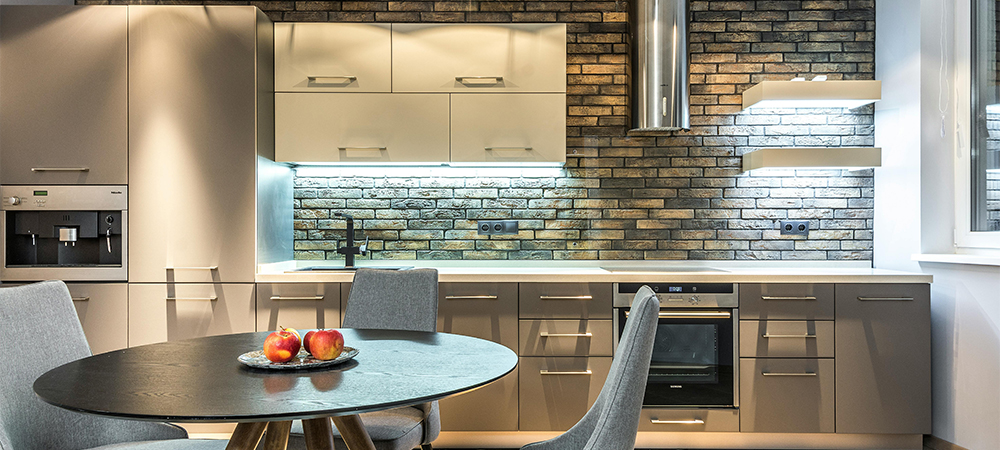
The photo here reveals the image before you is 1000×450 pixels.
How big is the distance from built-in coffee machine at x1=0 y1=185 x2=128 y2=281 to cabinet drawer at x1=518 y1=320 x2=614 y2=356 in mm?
2047

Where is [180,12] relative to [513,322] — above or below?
above

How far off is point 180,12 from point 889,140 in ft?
12.7

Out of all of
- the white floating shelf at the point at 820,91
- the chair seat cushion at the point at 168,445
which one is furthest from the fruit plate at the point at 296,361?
the white floating shelf at the point at 820,91

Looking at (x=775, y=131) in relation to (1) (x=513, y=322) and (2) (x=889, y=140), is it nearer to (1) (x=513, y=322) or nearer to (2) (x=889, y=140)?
(2) (x=889, y=140)

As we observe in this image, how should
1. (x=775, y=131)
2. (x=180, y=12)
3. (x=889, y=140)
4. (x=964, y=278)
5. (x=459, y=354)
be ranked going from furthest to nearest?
(x=775, y=131) < (x=889, y=140) < (x=180, y=12) < (x=964, y=278) < (x=459, y=354)

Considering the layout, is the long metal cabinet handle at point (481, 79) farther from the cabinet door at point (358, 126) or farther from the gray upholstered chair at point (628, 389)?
the gray upholstered chair at point (628, 389)

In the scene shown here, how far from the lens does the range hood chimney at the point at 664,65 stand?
3.32 m

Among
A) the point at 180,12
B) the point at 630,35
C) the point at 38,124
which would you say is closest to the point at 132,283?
the point at 38,124

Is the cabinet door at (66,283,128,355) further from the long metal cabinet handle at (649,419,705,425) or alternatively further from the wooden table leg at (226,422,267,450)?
the long metal cabinet handle at (649,419,705,425)

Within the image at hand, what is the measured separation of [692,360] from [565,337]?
0.64 metres

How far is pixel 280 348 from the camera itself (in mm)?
1444

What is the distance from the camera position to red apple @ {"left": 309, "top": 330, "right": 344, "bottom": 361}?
1455 millimetres

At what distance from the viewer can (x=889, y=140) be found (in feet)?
11.2

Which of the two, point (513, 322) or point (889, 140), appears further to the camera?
point (889, 140)
